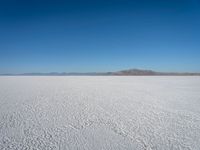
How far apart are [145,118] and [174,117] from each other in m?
0.78

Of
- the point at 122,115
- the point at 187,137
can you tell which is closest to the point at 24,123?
the point at 122,115

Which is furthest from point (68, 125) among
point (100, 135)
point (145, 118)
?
point (145, 118)

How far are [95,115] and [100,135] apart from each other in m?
1.21

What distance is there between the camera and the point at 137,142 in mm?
2551

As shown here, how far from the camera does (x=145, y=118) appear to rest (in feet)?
12.4

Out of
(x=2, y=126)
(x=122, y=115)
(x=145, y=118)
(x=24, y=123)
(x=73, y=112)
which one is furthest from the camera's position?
(x=73, y=112)

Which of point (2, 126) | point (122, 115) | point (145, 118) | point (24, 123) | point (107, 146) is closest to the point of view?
point (107, 146)

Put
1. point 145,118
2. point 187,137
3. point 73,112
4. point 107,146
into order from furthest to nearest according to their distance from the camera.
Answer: point 73,112 < point 145,118 < point 187,137 < point 107,146

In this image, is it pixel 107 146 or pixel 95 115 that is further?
pixel 95 115

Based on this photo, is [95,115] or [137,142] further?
[95,115]

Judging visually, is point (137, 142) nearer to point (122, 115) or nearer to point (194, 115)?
point (122, 115)

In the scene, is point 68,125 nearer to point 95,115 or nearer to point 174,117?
point 95,115

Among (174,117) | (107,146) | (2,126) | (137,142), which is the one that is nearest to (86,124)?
A: (107,146)

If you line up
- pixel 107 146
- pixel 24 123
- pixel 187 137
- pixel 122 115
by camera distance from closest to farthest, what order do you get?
1. pixel 107 146
2. pixel 187 137
3. pixel 24 123
4. pixel 122 115
